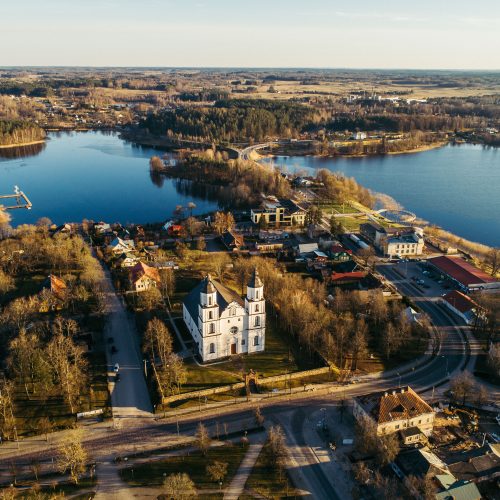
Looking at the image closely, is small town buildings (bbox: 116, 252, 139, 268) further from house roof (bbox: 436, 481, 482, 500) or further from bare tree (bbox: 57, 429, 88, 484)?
house roof (bbox: 436, 481, 482, 500)

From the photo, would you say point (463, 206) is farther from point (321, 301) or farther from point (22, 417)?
point (22, 417)

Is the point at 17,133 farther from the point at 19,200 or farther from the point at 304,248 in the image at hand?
the point at 304,248

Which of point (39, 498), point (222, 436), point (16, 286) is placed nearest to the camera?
point (39, 498)

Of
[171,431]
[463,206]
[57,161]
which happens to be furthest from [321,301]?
[57,161]

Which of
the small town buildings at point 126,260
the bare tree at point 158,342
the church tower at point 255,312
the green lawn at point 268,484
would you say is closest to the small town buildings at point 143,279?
the small town buildings at point 126,260

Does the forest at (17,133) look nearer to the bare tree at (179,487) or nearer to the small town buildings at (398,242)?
the small town buildings at (398,242)

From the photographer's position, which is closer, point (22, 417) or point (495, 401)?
point (22, 417)
